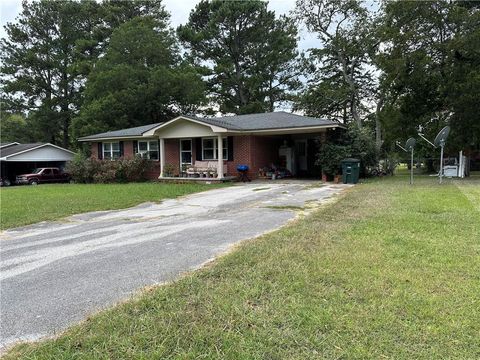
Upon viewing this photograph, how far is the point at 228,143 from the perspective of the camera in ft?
61.9

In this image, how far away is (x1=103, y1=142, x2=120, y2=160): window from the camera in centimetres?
2290

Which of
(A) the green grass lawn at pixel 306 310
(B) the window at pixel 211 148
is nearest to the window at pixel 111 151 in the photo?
(B) the window at pixel 211 148

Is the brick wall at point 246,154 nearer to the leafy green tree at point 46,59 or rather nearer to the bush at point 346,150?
the bush at point 346,150

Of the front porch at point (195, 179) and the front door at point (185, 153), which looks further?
the front door at point (185, 153)

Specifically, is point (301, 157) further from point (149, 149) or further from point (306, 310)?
point (306, 310)

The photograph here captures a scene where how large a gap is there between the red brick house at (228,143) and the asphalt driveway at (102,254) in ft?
25.7

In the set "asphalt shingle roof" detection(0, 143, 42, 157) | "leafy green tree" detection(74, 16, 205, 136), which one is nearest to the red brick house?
"leafy green tree" detection(74, 16, 205, 136)

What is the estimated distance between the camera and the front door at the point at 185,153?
19969 mm

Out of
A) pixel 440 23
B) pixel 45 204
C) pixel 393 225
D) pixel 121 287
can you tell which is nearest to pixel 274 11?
pixel 440 23

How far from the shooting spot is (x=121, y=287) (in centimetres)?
398

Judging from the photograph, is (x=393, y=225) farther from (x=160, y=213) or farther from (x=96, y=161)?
(x=96, y=161)

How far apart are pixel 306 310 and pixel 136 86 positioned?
30.8 metres

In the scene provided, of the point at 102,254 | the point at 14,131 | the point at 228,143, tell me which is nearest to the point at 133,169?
the point at 228,143

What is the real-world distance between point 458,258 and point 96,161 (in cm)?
2046
